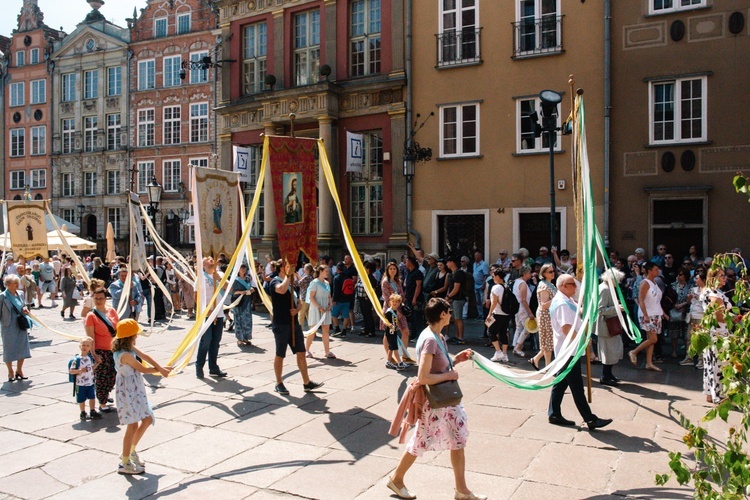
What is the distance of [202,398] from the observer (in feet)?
30.5

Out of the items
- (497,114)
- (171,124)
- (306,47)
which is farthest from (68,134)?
(497,114)

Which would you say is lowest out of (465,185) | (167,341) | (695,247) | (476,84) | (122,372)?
(167,341)

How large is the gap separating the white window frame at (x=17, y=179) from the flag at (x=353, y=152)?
108 feet

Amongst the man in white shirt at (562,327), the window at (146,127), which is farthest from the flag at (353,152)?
the window at (146,127)

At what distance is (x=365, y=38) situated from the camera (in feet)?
71.6

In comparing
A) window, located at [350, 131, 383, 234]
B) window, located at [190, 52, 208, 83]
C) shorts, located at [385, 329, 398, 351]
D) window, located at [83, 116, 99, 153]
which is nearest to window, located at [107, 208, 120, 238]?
window, located at [83, 116, 99, 153]

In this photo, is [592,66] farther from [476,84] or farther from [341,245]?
[341,245]

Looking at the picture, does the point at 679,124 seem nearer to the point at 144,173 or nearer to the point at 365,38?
the point at 365,38

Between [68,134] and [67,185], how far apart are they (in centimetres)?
337

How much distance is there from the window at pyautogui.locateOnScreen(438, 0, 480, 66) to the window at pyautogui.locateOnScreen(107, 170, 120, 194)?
27195mm

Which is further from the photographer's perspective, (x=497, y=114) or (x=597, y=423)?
(x=497, y=114)

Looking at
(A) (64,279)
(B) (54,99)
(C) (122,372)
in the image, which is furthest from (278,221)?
(B) (54,99)

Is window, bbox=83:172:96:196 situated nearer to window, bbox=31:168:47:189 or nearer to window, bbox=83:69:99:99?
window, bbox=31:168:47:189

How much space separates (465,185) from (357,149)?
3868mm
